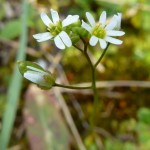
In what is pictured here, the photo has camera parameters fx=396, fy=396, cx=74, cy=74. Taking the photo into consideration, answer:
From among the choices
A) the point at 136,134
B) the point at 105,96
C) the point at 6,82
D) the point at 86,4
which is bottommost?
the point at 136,134

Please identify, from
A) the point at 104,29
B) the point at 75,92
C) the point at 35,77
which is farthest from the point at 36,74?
the point at 75,92

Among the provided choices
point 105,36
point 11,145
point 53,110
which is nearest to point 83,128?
point 53,110

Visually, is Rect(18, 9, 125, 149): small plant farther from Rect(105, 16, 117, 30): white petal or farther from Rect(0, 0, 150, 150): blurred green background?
Rect(0, 0, 150, 150): blurred green background

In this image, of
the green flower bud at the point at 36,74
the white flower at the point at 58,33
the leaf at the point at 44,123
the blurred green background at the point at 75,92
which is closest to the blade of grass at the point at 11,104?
the blurred green background at the point at 75,92

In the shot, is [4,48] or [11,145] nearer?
[11,145]

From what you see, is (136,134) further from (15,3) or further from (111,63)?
(15,3)

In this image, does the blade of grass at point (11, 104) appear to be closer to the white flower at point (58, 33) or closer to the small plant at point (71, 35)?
the small plant at point (71, 35)
